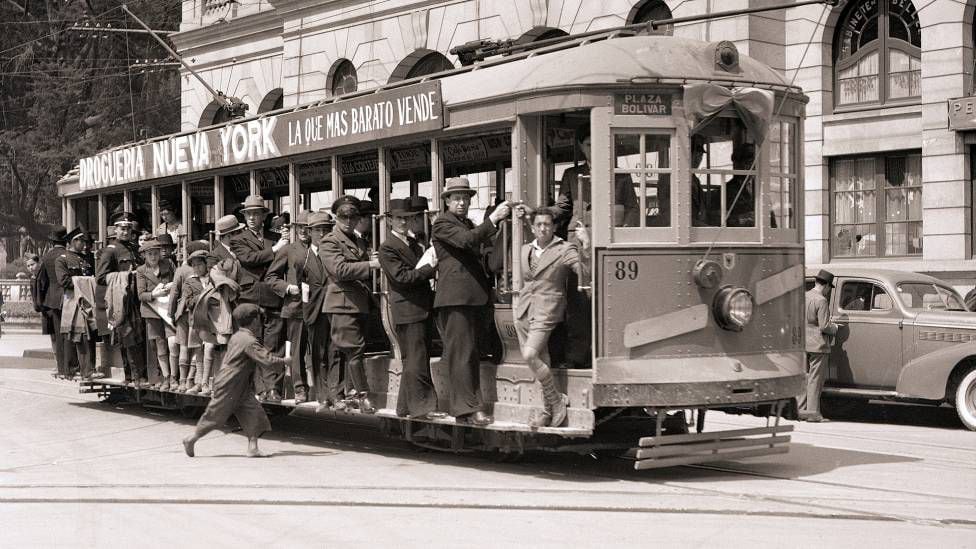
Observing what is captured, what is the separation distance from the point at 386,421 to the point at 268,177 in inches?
147

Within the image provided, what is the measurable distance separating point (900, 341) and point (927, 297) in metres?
0.75

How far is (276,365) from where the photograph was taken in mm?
11367

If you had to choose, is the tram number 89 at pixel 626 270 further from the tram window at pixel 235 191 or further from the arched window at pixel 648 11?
the arched window at pixel 648 11

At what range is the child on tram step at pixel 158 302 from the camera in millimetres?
14883

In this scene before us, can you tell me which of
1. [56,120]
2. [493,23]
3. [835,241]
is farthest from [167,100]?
[835,241]

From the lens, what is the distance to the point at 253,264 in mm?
13227

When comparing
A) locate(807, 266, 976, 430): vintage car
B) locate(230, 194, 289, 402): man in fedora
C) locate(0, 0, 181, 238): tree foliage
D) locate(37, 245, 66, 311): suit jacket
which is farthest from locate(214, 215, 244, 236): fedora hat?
locate(0, 0, 181, 238): tree foliage

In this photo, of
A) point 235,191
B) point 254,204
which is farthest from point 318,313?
point 235,191

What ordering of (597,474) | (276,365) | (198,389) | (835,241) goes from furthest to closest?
(835,241)
(198,389)
(276,365)
(597,474)

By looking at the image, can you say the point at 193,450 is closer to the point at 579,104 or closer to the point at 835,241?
the point at 579,104

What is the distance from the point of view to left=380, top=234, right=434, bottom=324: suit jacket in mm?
10945

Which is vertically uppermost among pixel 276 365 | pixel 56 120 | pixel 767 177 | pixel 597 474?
pixel 56 120

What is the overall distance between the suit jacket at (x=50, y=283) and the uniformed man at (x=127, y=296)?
3.45 feet

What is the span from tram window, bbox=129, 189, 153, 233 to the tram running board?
29.0ft
